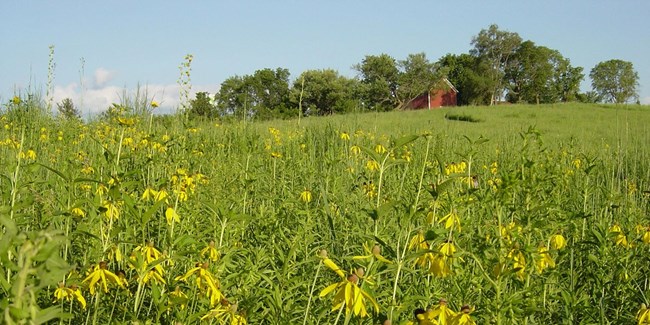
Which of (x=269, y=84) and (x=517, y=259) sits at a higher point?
(x=269, y=84)

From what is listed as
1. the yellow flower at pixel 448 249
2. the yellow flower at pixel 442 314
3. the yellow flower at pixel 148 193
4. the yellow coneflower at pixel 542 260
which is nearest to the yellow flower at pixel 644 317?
the yellow coneflower at pixel 542 260

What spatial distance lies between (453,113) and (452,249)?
70.4 ft

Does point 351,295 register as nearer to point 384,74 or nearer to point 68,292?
point 68,292

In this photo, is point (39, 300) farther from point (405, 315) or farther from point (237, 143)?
point (237, 143)

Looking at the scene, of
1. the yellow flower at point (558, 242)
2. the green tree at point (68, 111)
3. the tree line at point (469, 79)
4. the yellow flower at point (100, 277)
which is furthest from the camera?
the tree line at point (469, 79)

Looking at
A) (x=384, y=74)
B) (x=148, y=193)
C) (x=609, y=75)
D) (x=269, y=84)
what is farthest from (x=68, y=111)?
(x=609, y=75)

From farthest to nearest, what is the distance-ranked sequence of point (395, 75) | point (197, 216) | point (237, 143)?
point (395, 75) → point (237, 143) → point (197, 216)

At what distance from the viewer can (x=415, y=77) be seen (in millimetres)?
47625

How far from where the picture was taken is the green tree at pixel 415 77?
1861 inches

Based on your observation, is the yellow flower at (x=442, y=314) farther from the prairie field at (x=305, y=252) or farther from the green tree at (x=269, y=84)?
the green tree at (x=269, y=84)

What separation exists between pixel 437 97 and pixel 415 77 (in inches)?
128

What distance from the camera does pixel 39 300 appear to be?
175 cm

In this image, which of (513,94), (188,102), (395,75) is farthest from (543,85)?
(188,102)


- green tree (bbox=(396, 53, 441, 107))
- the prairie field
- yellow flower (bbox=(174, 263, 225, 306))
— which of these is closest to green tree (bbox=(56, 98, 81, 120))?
the prairie field
